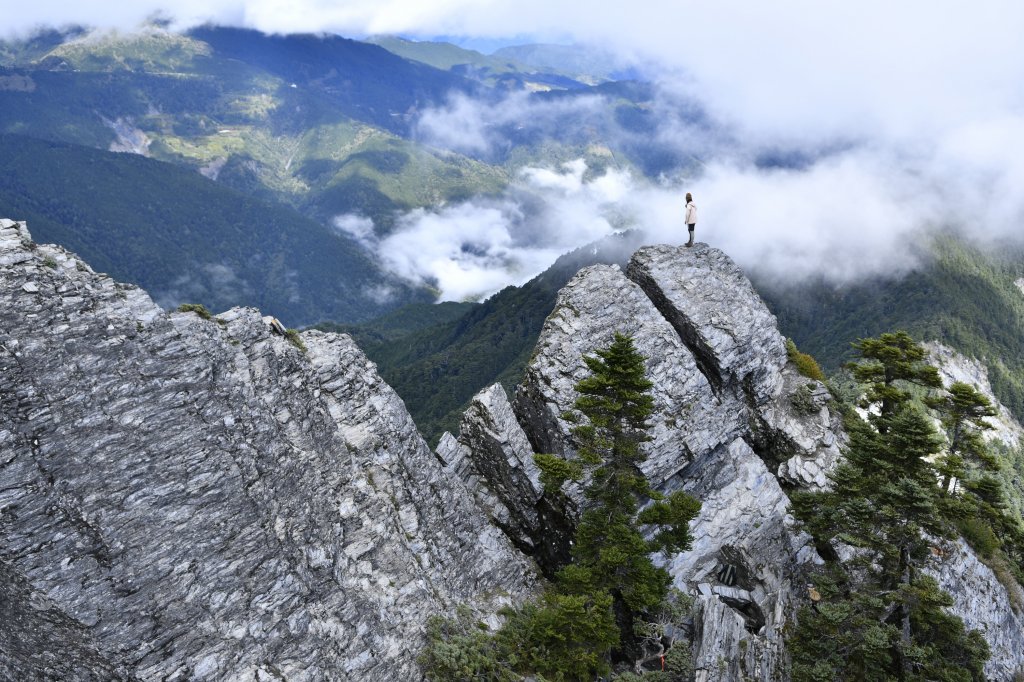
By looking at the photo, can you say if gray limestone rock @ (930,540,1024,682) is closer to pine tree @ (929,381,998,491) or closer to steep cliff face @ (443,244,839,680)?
pine tree @ (929,381,998,491)

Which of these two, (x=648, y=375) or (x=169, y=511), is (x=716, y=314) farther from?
(x=169, y=511)

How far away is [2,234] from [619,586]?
31988mm

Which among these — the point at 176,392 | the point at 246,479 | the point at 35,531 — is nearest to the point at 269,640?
the point at 246,479

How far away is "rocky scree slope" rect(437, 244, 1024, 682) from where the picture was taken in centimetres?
3350

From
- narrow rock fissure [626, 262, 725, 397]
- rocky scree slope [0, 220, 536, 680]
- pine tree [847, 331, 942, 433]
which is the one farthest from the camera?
narrow rock fissure [626, 262, 725, 397]

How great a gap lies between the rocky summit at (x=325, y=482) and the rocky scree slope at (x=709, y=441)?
165 mm

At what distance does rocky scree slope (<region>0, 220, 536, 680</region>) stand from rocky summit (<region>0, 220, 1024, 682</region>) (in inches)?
3.2

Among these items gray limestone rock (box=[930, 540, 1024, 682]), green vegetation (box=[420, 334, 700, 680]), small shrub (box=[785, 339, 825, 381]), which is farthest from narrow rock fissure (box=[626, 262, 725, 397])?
gray limestone rock (box=[930, 540, 1024, 682])

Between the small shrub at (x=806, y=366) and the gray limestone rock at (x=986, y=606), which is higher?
the small shrub at (x=806, y=366)

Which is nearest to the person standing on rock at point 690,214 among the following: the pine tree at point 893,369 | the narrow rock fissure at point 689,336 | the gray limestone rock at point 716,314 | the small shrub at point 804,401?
the gray limestone rock at point 716,314

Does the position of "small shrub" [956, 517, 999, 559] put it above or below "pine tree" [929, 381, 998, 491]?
below

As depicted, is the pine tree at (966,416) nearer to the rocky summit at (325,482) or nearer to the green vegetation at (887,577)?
the green vegetation at (887,577)

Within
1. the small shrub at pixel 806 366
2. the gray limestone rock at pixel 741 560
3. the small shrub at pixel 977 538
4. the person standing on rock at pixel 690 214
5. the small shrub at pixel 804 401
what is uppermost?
the person standing on rock at pixel 690 214

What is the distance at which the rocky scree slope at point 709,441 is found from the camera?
110 ft
